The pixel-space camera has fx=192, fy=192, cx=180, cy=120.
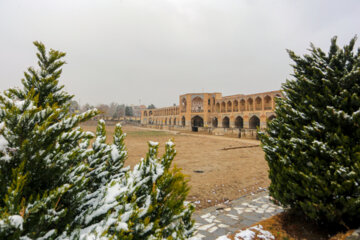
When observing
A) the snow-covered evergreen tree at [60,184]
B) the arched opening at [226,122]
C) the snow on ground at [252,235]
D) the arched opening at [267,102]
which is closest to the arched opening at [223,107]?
the arched opening at [226,122]

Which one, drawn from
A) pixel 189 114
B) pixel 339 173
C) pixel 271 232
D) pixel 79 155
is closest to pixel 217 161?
pixel 271 232

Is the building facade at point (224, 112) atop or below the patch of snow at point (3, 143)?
atop

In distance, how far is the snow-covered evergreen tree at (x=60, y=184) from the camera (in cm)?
102

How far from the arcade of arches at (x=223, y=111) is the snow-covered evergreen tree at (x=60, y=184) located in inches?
1166

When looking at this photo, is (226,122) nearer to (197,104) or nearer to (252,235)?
(197,104)

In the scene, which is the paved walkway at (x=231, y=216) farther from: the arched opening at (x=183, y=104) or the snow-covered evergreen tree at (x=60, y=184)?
the arched opening at (x=183, y=104)

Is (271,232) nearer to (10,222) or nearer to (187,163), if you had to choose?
(10,222)

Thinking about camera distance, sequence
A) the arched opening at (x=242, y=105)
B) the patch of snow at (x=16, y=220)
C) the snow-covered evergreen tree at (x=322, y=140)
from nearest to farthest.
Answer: the patch of snow at (x=16, y=220), the snow-covered evergreen tree at (x=322, y=140), the arched opening at (x=242, y=105)

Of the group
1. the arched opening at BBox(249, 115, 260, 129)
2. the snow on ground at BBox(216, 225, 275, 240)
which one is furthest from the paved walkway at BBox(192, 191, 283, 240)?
the arched opening at BBox(249, 115, 260, 129)

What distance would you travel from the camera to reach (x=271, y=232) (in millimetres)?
3564

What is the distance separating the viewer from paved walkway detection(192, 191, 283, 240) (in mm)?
3957

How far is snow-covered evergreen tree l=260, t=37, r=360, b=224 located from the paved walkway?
1139 millimetres

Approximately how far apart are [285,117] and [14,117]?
411cm

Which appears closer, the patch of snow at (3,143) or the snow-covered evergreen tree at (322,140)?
the patch of snow at (3,143)
